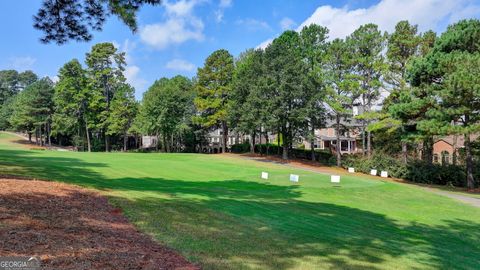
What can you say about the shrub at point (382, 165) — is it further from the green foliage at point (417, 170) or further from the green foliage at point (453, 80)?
the green foliage at point (453, 80)

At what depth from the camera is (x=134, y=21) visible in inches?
360

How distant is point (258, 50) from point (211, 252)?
41832mm

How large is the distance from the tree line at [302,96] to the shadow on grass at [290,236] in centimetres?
1470

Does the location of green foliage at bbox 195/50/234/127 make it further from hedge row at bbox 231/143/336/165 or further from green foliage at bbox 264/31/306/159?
green foliage at bbox 264/31/306/159

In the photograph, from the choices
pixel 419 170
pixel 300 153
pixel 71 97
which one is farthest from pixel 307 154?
pixel 71 97

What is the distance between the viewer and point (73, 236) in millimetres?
5672

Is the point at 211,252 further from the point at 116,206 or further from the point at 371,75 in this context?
the point at 371,75

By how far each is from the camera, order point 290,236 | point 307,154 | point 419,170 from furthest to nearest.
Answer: point 307,154
point 419,170
point 290,236

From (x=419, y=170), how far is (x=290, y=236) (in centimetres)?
2829

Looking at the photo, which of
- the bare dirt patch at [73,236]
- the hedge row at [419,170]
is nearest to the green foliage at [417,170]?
the hedge row at [419,170]

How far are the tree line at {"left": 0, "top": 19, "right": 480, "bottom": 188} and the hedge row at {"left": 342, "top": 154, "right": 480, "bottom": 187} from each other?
7.54 ft

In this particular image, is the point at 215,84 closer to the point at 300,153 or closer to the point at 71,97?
the point at 300,153

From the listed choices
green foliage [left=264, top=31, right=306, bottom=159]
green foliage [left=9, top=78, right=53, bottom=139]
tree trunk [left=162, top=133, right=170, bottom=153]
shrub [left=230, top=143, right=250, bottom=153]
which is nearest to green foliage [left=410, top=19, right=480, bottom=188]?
green foliage [left=264, top=31, right=306, bottom=159]

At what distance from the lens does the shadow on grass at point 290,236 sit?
6.13 m
